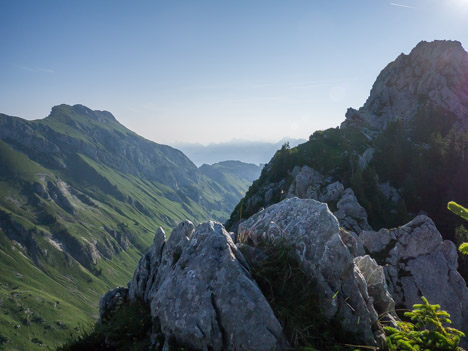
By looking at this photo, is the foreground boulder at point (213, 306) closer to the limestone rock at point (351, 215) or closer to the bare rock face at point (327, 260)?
the bare rock face at point (327, 260)

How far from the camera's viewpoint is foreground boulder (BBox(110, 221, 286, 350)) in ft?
28.3

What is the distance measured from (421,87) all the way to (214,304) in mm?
151540

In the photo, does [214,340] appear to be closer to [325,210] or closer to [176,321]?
[176,321]

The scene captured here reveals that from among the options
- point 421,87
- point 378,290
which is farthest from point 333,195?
point 421,87

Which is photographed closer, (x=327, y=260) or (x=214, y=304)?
(x=214, y=304)

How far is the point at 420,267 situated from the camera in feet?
92.2

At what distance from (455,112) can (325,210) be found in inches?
5239

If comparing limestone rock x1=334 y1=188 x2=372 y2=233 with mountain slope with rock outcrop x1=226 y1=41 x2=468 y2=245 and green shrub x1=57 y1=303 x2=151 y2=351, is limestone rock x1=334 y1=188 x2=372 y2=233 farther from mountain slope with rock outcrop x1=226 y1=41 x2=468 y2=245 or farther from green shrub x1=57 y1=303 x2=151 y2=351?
green shrub x1=57 y1=303 x2=151 y2=351

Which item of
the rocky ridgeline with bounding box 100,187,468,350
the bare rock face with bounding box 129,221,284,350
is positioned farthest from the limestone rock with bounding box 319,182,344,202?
the bare rock face with bounding box 129,221,284,350

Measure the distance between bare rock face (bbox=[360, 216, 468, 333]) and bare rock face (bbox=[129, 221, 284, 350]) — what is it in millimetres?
21221

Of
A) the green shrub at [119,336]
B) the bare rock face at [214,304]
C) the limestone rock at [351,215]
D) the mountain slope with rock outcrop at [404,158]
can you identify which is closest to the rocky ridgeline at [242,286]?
the bare rock face at [214,304]

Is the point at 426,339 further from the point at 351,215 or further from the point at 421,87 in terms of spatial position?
the point at 421,87

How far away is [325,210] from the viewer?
12773 mm

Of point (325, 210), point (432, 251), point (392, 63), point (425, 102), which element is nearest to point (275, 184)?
point (432, 251)
